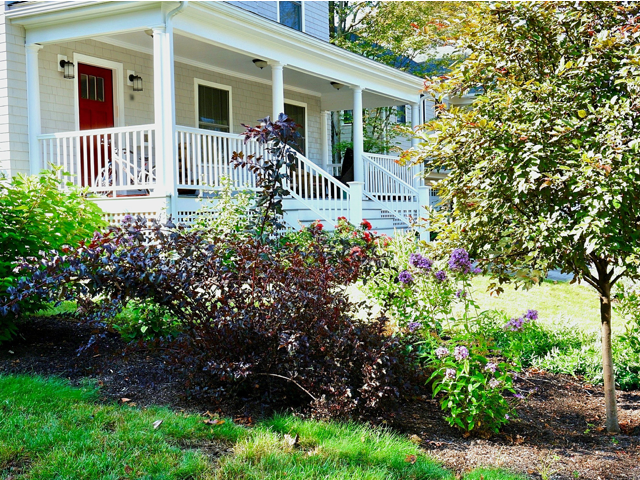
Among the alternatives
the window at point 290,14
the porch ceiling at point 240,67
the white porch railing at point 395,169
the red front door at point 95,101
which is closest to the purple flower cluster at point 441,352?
the porch ceiling at point 240,67

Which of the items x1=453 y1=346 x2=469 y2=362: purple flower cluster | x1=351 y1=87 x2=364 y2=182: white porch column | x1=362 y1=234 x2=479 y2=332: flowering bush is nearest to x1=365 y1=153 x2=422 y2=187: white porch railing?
x1=351 y1=87 x2=364 y2=182: white porch column

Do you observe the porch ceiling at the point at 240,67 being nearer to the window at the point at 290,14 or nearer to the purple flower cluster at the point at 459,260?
the window at the point at 290,14

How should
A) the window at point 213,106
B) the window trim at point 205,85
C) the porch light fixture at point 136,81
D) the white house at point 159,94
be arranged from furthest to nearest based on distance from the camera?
the window at point 213,106 < the window trim at point 205,85 < the porch light fixture at point 136,81 < the white house at point 159,94

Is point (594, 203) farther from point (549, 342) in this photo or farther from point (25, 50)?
point (25, 50)

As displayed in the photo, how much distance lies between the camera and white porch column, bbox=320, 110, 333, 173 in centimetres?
1647

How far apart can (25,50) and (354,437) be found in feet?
28.4

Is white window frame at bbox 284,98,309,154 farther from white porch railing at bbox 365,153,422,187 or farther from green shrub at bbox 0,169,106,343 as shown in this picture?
green shrub at bbox 0,169,106,343

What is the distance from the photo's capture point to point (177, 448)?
10.3 ft

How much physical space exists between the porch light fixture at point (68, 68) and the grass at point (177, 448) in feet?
25.1

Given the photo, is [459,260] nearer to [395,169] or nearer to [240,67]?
[240,67]

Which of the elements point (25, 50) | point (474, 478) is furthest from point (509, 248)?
point (25, 50)

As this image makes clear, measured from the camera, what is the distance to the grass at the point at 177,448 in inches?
115

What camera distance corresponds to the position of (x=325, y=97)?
636 inches

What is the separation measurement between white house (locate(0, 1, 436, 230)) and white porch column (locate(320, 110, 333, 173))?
6.49ft
